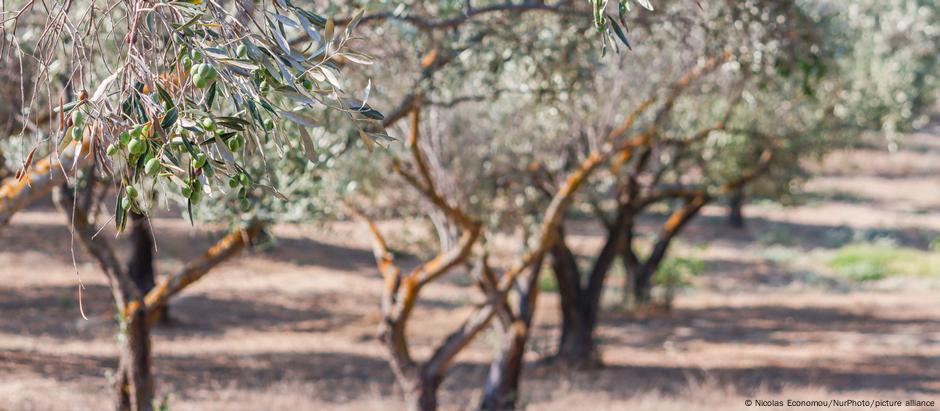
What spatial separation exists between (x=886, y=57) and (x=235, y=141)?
17111mm

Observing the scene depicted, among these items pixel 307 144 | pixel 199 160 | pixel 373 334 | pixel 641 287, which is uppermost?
pixel 641 287

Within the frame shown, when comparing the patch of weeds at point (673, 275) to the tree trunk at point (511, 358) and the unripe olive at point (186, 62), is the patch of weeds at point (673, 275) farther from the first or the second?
the unripe olive at point (186, 62)

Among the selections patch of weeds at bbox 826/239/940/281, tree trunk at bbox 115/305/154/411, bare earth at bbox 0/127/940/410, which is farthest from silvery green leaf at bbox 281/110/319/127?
patch of weeds at bbox 826/239/940/281

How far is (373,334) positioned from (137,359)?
448 inches

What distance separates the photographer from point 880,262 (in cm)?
2708

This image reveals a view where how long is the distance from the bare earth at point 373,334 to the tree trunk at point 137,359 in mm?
2296

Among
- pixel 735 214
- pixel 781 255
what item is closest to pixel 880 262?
pixel 781 255

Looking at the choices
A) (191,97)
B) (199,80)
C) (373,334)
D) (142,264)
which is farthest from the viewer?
(373,334)

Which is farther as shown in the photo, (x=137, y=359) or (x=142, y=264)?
(x=142, y=264)

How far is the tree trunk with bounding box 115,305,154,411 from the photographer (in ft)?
23.3

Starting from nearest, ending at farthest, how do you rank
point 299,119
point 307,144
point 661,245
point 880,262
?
point 299,119 → point 307,144 → point 661,245 → point 880,262

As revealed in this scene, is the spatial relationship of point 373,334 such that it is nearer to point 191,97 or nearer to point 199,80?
point 191,97

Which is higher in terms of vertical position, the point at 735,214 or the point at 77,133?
the point at 735,214

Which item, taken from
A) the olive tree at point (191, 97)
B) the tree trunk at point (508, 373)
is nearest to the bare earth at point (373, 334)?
the tree trunk at point (508, 373)
